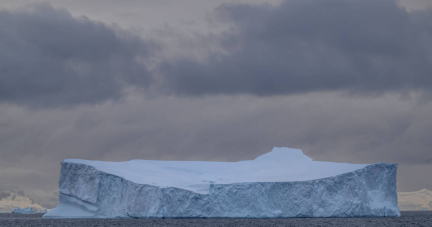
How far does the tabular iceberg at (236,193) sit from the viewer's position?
84.1 feet

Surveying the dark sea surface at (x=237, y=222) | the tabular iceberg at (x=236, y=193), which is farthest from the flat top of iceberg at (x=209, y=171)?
the dark sea surface at (x=237, y=222)

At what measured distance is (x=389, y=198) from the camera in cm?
2705

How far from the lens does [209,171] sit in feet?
100

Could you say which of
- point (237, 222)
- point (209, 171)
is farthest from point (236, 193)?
point (209, 171)

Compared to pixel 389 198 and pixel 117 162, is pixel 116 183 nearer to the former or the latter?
pixel 117 162

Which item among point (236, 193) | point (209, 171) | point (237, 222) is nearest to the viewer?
point (237, 222)

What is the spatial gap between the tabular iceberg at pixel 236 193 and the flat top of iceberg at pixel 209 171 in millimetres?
56

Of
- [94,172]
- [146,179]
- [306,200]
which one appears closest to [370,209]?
[306,200]

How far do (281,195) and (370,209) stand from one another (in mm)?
4804

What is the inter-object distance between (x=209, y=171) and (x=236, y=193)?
4.83 metres

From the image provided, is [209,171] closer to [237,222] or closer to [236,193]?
[236,193]

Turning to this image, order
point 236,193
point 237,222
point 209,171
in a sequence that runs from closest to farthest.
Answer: point 237,222, point 236,193, point 209,171

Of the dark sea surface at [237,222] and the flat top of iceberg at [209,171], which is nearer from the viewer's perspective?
the dark sea surface at [237,222]

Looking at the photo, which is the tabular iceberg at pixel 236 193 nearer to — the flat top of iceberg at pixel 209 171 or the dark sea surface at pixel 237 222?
the flat top of iceberg at pixel 209 171
